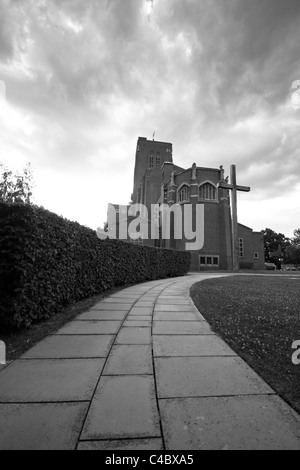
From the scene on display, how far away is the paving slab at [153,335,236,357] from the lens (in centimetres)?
353

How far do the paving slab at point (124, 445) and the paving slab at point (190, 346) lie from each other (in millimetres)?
1683

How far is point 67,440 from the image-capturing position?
1.77 metres

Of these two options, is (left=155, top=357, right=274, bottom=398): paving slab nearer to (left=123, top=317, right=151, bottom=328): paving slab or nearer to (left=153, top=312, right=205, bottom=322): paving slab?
(left=123, top=317, right=151, bottom=328): paving slab

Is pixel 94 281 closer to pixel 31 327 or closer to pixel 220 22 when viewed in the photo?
pixel 31 327

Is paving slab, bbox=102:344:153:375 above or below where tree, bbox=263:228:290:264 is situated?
below

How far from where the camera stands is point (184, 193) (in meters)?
36.8

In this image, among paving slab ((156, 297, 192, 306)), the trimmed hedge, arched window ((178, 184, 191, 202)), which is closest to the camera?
the trimmed hedge

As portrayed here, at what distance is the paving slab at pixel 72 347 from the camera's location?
3438 millimetres

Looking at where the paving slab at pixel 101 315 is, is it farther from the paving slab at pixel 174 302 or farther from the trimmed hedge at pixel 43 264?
the paving slab at pixel 174 302

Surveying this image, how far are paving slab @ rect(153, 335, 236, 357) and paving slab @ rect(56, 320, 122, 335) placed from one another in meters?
0.99

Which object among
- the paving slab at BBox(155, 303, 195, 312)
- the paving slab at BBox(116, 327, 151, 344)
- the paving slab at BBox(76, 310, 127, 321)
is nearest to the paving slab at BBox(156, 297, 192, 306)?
the paving slab at BBox(155, 303, 195, 312)

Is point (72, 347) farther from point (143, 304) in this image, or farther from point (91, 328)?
point (143, 304)

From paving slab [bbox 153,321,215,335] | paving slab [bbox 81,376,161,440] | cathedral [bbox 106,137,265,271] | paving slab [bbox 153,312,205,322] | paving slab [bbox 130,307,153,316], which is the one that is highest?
cathedral [bbox 106,137,265,271]
